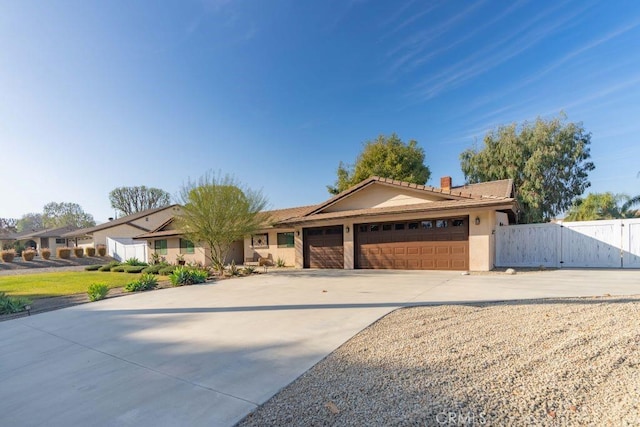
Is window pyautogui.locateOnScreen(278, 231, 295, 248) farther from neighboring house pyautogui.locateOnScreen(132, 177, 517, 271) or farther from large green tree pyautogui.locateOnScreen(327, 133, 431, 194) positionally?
large green tree pyautogui.locateOnScreen(327, 133, 431, 194)

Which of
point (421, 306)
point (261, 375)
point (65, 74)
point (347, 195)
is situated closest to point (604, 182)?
point (347, 195)

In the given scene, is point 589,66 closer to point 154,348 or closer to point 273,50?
point 273,50

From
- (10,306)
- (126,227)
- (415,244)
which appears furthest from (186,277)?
(126,227)

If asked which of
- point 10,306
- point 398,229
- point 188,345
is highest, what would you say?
point 398,229

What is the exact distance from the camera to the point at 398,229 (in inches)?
567

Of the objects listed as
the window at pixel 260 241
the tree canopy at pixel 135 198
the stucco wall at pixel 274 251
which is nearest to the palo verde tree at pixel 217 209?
the stucco wall at pixel 274 251

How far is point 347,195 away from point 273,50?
7977mm

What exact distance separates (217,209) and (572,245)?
1671cm

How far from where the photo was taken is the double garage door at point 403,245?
42.6 feet

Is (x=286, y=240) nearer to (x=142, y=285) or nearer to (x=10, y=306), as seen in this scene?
(x=142, y=285)

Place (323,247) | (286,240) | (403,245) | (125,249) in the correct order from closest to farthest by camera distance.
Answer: (403,245) < (323,247) < (286,240) < (125,249)

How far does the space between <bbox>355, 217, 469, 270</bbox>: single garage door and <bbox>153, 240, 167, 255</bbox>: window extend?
60.8ft

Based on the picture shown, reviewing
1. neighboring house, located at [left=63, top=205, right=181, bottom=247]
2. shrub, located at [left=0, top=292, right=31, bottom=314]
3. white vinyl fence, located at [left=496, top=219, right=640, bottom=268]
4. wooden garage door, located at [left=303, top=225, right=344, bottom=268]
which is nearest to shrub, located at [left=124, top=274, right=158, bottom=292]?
shrub, located at [left=0, top=292, right=31, bottom=314]

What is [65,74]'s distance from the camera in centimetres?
1052
